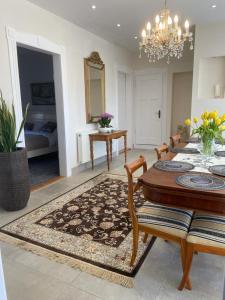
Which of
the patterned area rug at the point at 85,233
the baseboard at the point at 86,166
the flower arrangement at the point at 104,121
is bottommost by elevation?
the patterned area rug at the point at 85,233

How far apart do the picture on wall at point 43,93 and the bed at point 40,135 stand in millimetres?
393

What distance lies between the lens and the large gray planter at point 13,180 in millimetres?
2531

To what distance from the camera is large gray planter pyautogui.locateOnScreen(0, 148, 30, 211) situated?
2.53 metres

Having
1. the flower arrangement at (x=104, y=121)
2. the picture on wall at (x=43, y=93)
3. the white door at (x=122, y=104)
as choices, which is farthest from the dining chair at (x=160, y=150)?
the picture on wall at (x=43, y=93)

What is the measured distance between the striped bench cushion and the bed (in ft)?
12.6

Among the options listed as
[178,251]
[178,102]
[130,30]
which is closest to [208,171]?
[178,251]

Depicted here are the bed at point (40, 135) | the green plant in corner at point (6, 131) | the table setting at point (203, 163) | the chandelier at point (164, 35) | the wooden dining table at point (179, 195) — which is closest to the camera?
the wooden dining table at point (179, 195)

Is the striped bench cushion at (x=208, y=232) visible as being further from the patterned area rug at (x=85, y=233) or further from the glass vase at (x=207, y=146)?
the glass vase at (x=207, y=146)

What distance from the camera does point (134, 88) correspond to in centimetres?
634

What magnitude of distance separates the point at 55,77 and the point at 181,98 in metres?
3.60

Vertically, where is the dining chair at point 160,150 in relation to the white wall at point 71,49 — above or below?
below

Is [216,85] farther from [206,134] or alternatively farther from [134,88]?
[206,134]

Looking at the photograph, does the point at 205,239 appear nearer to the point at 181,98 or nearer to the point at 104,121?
the point at 104,121

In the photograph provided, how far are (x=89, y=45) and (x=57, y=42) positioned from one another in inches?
37.7
